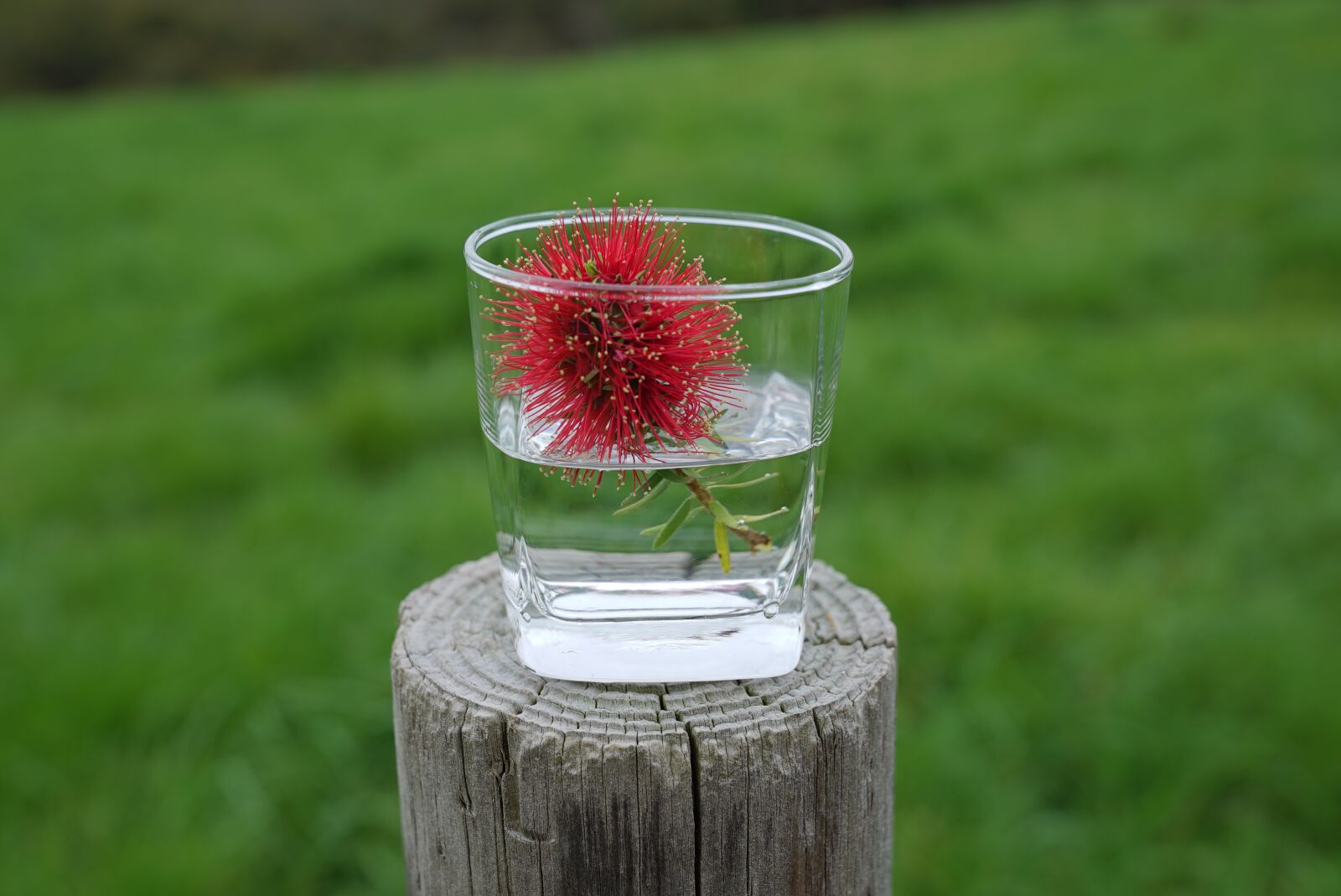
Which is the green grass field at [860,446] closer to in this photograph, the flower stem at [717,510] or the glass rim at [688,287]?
the flower stem at [717,510]

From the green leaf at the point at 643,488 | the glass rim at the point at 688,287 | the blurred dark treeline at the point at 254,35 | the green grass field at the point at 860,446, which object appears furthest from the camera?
the blurred dark treeline at the point at 254,35

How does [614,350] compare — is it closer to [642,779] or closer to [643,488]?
[643,488]

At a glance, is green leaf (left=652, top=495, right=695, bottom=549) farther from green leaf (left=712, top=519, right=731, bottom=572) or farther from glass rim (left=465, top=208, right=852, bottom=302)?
glass rim (left=465, top=208, right=852, bottom=302)

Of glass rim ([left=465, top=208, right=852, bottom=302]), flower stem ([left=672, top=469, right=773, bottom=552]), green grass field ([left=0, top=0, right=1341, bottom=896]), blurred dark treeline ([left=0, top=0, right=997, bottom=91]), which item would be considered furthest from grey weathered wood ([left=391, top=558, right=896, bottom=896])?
blurred dark treeline ([left=0, top=0, right=997, bottom=91])

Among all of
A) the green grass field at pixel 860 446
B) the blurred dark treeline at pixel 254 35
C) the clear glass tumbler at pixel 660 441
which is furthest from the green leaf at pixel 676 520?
the blurred dark treeline at pixel 254 35

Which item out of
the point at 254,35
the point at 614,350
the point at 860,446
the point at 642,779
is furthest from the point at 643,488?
the point at 254,35
